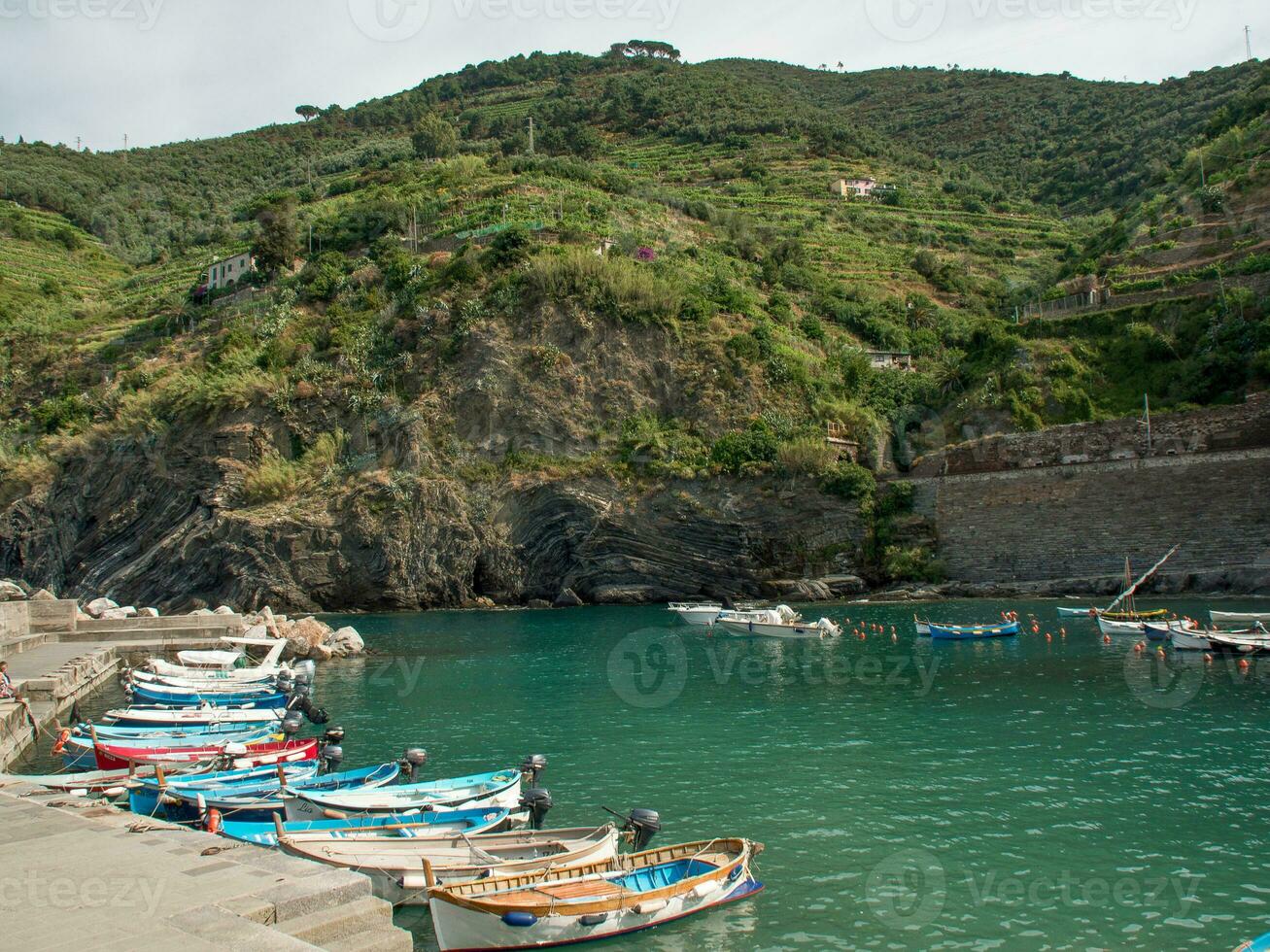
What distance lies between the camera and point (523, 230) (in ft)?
204

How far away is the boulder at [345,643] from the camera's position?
1406 inches

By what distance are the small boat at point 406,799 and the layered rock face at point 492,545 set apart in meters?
37.3

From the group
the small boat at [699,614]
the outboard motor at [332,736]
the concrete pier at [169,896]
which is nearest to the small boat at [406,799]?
the concrete pier at [169,896]

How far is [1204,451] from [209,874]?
47874mm

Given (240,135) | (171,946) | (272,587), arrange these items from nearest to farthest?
(171,946) < (272,587) < (240,135)

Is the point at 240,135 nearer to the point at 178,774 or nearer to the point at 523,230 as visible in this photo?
the point at 523,230

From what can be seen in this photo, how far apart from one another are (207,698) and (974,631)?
2489 cm

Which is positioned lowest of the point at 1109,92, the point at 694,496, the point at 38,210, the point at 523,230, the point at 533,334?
the point at 694,496

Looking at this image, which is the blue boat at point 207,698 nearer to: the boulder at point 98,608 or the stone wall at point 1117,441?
the boulder at point 98,608

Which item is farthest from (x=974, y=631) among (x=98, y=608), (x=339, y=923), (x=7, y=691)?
(x=98, y=608)

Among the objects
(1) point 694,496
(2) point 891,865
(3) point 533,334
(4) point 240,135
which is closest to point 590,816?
(2) point 891,865

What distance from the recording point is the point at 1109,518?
45938 millimetres

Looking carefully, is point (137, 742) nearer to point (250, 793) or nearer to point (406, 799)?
point (250, 793)

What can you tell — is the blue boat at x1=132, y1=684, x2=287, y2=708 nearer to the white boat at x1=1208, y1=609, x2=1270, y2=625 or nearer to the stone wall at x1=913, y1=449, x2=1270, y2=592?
the white boat at x1=1208, y1=609, x2=1270, y2=625
